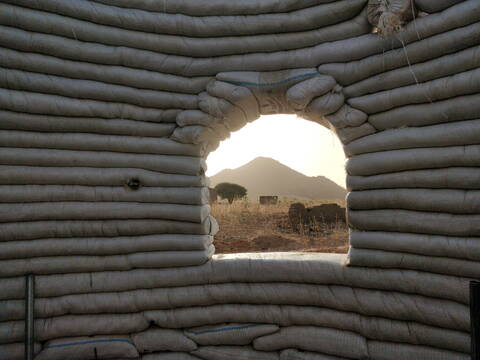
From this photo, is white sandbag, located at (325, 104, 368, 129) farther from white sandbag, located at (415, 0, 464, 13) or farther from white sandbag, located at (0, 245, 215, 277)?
white sandbag, located at (0, 245, 215, 277)

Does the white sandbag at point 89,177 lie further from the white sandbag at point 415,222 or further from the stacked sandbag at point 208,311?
the white sandbag at point 415,222

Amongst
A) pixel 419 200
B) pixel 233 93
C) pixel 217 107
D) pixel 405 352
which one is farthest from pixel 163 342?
pixel 419 200

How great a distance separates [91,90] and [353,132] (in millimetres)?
2197

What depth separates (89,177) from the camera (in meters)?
3.14

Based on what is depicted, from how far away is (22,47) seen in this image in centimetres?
303

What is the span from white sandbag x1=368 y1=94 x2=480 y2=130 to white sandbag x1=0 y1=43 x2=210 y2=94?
1505 millimetres

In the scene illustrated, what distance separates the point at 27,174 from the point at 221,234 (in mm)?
5915

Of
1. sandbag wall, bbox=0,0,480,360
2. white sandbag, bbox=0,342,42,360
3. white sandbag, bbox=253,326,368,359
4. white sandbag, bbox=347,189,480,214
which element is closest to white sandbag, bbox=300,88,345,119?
sandbag wall, bbox=0,0,480,360

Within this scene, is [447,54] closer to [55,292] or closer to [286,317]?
[286,317]

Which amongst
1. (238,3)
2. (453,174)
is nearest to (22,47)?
(238,3)

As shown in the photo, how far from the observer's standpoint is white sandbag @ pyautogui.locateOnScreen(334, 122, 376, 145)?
2.87 meters

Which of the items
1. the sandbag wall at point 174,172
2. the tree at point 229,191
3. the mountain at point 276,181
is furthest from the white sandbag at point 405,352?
the mountain at point 276,181

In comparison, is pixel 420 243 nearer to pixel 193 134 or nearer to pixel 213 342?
pixel 213 342

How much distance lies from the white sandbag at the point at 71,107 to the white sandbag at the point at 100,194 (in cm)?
61
